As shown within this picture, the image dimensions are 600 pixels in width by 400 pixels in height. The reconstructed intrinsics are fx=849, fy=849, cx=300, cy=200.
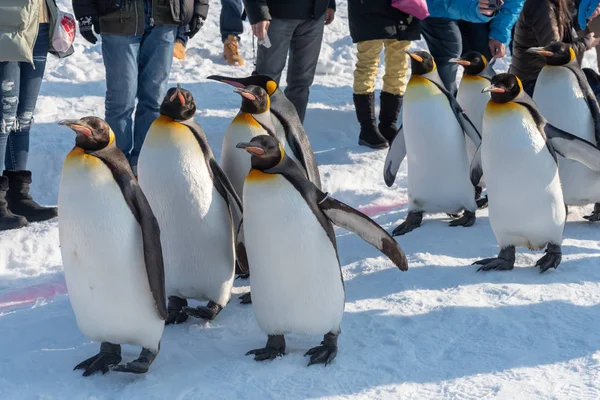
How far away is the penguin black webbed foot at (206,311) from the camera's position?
3.14m

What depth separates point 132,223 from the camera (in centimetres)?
266

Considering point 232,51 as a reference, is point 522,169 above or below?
above

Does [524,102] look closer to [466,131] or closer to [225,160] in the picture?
[466,131]

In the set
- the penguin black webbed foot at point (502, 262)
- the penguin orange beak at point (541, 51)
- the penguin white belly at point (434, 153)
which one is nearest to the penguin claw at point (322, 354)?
the penguin black webbed foot at point (502, 262)

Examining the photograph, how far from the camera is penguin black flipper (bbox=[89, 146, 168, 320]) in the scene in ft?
8.68

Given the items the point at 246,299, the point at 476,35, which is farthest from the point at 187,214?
→ the point at 476,35

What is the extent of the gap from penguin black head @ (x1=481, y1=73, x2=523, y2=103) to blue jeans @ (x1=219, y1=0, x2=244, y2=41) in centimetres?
395

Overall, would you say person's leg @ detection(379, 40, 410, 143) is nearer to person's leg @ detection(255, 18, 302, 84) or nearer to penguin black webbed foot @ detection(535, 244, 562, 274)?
person's leg @ detection(255, 18, 302, 84)

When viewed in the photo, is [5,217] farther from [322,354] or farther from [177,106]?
[322,354]

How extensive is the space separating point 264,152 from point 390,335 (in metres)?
0.82

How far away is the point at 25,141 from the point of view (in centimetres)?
433

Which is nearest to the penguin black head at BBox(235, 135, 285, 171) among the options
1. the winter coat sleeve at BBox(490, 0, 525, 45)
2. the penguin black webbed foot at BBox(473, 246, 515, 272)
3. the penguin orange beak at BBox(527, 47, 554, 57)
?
the penguin black webbed foot at BBox(473, 246, 515, 272)

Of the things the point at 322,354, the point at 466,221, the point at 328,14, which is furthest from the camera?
the point at 328,14

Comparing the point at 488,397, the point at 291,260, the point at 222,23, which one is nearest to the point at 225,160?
the point at 291,260
